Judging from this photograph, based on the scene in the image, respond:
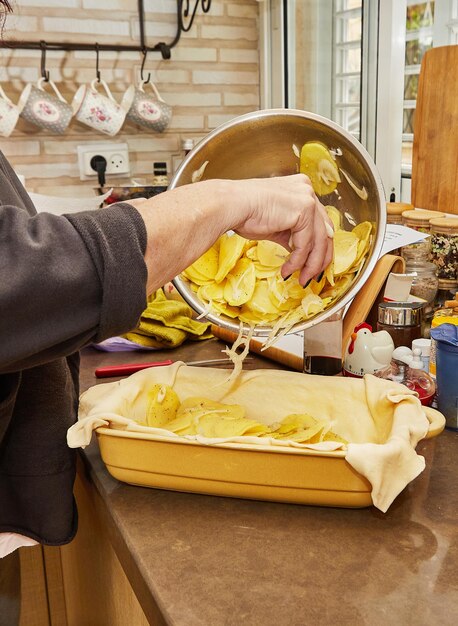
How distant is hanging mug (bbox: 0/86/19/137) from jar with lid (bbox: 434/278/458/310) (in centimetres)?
149

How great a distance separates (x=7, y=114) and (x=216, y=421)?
5.49 feet

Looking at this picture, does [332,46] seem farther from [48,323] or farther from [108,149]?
[48,323]

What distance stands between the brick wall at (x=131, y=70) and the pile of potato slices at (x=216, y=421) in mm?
1610

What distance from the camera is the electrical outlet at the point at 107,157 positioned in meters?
2.36

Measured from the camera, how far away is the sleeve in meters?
0.61

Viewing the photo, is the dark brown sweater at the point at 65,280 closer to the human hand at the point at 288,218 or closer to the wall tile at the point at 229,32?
the human hand at the point at 288,218

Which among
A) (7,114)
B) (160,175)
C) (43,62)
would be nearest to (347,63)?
(160,175)

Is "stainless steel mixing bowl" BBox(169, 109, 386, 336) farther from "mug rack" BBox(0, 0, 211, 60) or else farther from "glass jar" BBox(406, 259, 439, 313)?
"mug rack" BBox(0, 0, 211, 60)

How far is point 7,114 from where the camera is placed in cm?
217

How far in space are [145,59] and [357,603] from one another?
7.10 ft

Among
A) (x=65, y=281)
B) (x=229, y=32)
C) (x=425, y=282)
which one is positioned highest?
(x=229, y=32)

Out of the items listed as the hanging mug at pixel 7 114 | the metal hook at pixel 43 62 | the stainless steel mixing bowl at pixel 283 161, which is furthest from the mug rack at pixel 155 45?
the stainless steel mixing bowl at pixel 283 161

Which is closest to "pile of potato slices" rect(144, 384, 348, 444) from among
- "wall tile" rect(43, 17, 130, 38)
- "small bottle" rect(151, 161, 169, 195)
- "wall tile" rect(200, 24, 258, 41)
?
"small bottle" rect(151, 161, 169, 195)

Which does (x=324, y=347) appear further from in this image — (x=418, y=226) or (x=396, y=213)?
(x=396, y=213)
